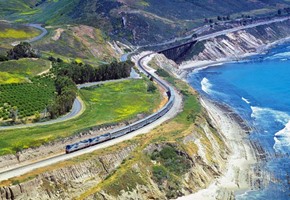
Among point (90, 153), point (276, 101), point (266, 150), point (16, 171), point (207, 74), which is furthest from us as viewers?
point (207, 74)

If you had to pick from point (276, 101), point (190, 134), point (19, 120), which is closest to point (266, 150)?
point (190, 134)

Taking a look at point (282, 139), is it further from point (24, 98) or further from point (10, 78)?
point (10, 78)

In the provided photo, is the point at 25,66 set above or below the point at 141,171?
above

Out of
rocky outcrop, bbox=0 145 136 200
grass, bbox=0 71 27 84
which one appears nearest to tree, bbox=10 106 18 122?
grass, bbox=0 71 27 84

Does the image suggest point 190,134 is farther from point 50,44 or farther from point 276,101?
point 50,44

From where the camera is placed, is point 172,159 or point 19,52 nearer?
point 172,159

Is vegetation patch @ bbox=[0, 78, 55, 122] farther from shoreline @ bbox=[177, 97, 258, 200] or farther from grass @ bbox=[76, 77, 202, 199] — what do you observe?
shoreline @ bbox=[177, 97, 258, 200]

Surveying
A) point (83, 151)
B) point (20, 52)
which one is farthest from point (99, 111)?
point (20, 52)
